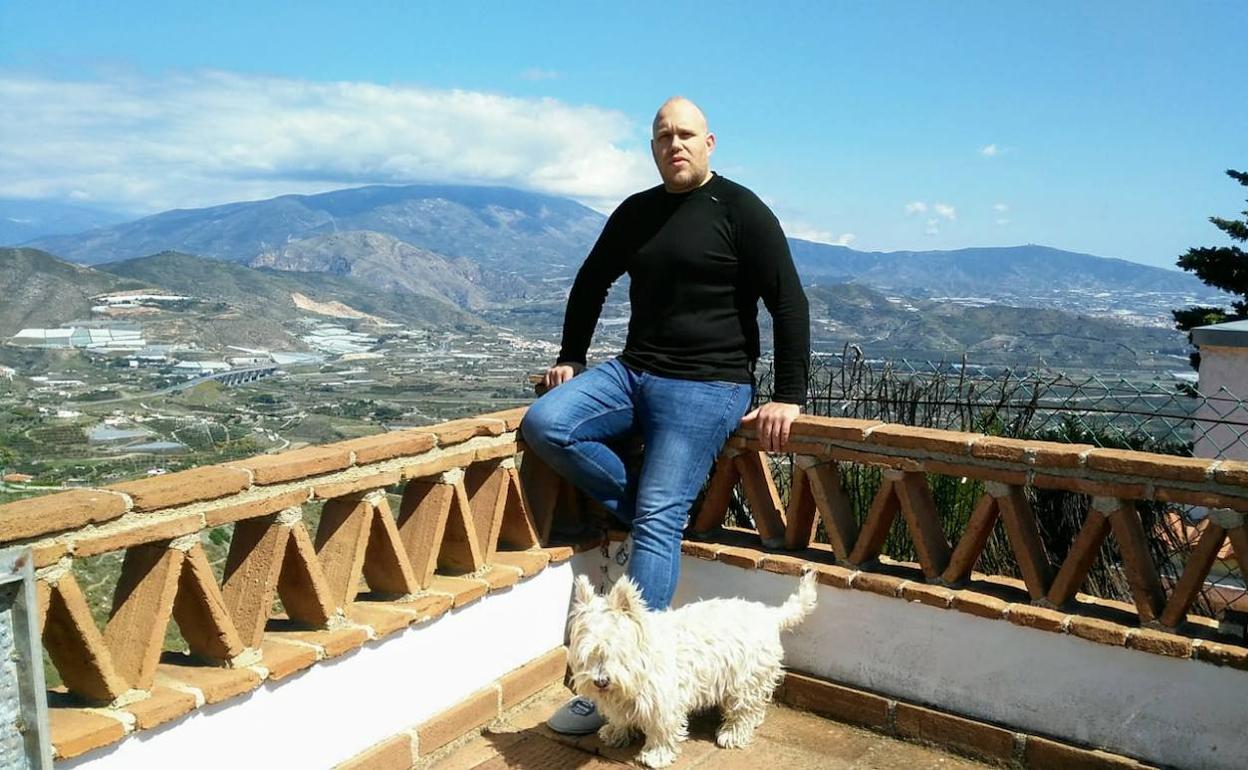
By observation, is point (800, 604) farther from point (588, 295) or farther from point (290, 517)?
point (290, 517)

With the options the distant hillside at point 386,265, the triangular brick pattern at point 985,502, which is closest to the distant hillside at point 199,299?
the distant hillside at point 386,265

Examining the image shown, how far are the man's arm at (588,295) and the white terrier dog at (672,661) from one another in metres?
1.17

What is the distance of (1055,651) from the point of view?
297 cm

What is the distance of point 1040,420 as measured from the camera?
464cm

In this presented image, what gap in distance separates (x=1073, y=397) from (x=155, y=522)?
13.4ft

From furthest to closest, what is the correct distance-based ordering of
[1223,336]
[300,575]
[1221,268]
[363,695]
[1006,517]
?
[1221,268]
[1223,336]
[1006,517]
[363,695]
[300,575]

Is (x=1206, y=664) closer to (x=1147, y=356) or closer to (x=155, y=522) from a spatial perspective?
(x=155, y=522)

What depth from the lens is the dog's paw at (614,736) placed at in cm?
313

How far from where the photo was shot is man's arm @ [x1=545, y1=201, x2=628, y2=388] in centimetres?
377

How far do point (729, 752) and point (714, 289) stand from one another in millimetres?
1575

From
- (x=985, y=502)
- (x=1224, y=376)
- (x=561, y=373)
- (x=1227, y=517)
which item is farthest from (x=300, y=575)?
(x=1224, y=376)

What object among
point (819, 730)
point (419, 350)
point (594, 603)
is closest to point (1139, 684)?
point (819, 730)

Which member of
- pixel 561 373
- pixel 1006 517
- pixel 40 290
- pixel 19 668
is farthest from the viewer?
pixel 40 290

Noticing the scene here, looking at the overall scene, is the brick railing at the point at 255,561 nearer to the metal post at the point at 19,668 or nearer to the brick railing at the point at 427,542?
the brick railing at the point at 427,542
